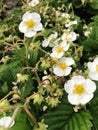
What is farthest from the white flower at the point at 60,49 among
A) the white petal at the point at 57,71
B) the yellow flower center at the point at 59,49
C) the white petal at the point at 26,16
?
the white petal at the point at 26,16

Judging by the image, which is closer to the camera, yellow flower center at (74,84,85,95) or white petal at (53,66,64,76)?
yellow flower center at (74,84,85,95)

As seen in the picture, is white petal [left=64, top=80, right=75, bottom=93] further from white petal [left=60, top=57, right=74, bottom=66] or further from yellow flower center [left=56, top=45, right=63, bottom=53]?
yellow flower center [left=56, top=45, right=63, bottom=53]

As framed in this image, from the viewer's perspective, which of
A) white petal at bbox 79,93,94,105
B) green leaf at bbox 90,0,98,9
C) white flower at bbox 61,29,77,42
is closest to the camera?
white petal at bbox 79,93,94,105

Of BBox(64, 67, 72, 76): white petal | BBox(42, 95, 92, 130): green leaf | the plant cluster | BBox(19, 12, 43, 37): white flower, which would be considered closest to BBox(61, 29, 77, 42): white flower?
the plant cluster

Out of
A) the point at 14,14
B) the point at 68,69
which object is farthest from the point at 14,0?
the point at 68,69

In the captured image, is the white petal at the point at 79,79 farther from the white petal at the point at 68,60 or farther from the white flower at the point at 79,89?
the white petal at the point at 68,60

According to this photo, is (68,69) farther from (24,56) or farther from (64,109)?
(24,56)
